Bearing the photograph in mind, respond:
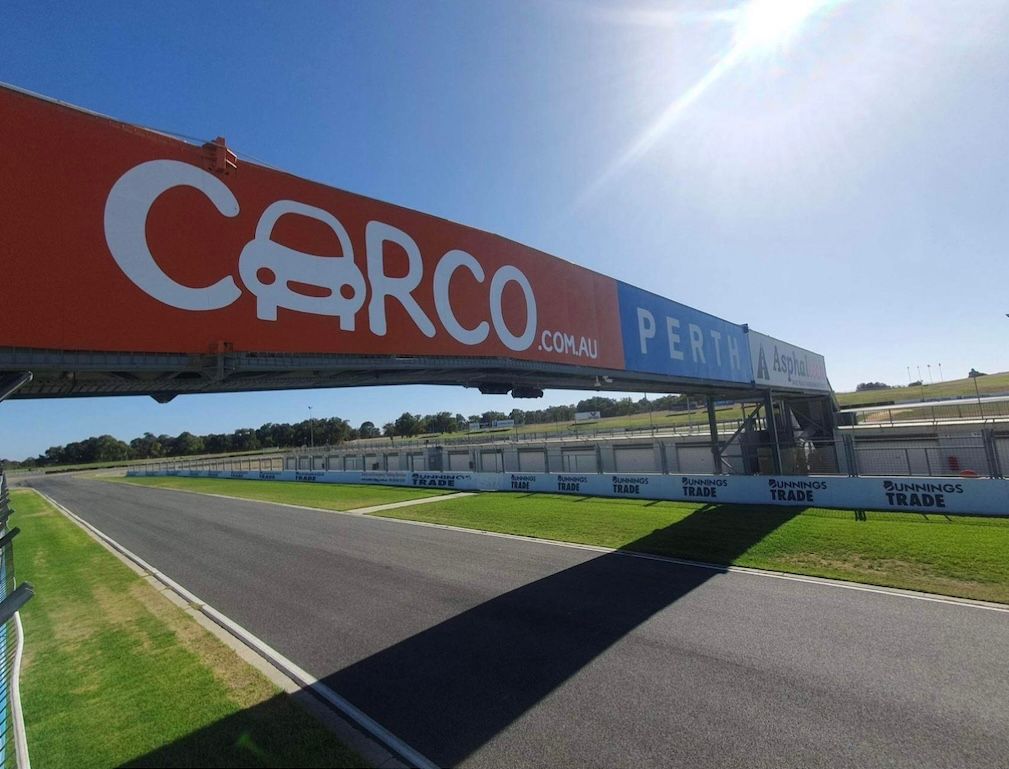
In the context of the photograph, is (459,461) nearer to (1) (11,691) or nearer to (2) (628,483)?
(2) (628,483)

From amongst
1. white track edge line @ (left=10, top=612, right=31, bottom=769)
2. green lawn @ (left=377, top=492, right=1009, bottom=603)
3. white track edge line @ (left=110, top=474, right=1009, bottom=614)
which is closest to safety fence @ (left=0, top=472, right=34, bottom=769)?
white track edge line @ (left=10, top=612, right=31, bottom=769)

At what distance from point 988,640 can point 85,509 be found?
144ft

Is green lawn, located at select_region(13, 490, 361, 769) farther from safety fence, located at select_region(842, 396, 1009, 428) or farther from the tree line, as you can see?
the tree line

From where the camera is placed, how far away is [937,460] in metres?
17.5

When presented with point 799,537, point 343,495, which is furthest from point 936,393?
point 343,495

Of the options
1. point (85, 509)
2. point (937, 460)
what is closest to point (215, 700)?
point (937, 460)

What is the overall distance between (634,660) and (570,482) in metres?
16.0

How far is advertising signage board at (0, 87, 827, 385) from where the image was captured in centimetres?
393

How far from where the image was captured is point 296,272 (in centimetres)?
562

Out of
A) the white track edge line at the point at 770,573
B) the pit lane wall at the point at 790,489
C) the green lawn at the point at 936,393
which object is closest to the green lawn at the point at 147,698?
the white track edge line at the point at 770,573

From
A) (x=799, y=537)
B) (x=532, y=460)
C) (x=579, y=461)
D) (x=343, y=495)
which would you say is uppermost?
(x=532, y=460)

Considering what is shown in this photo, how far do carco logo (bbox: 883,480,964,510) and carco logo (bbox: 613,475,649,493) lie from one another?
8070mm

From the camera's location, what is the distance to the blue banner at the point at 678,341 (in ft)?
39.3

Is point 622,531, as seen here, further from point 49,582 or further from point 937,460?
point 49,582
